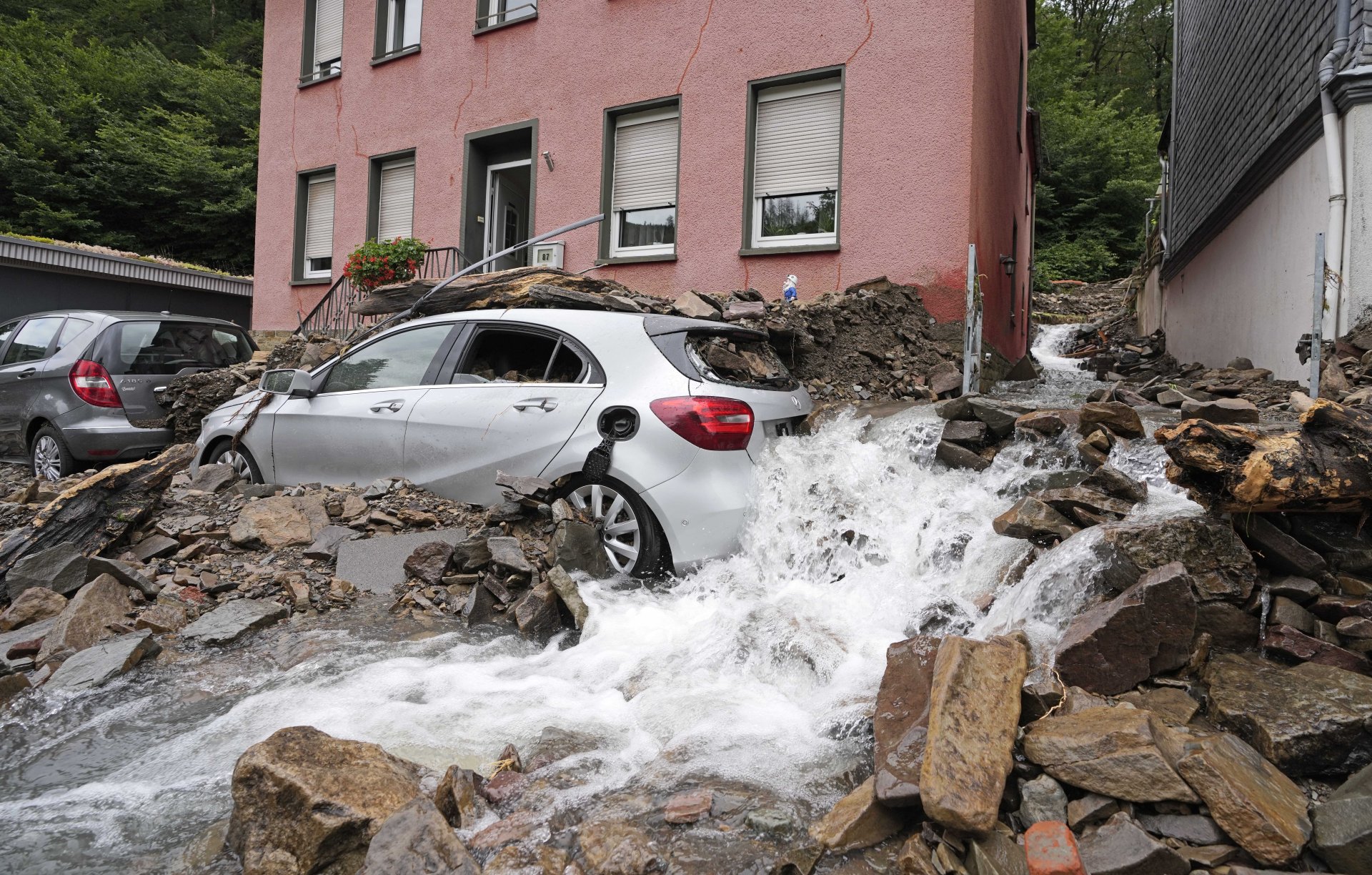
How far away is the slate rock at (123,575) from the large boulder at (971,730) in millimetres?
4219

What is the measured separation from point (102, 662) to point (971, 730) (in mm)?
3753

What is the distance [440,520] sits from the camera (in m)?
5.51

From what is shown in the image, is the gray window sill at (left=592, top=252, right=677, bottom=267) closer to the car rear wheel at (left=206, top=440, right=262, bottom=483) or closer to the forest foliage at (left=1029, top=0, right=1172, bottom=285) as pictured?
the car rear wheel at (left=206, top=440, right=262, bottom=483)

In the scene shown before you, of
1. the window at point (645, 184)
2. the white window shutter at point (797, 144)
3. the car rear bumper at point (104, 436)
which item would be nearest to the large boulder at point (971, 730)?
the white window shutter at point (797, 144)

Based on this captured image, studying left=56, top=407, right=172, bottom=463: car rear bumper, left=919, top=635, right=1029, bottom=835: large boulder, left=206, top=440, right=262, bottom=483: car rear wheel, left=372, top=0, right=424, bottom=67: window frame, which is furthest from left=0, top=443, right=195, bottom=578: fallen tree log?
left=372, top=0, right=424, bottom=67: window frame

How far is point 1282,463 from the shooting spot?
3348 mm

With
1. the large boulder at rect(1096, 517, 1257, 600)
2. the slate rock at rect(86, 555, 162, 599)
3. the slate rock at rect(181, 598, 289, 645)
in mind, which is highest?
the large boulder at rect(1096, 517, 1257, 600)

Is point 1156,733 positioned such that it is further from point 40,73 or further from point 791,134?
point 40,73

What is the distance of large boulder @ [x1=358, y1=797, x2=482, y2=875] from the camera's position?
7.48 ft

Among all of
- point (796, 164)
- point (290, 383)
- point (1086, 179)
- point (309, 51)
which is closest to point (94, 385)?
point (290, 383)

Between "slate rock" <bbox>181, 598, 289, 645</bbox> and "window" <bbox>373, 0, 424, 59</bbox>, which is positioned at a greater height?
"window" <bbox>373, 0, 424, 59</bbox>

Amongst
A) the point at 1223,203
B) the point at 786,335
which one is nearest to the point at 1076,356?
the point at 1223,203

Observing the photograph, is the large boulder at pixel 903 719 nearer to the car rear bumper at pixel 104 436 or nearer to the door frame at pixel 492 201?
the car rear bumper at pixel 104 436

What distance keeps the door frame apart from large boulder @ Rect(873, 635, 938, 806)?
10.2 metres
